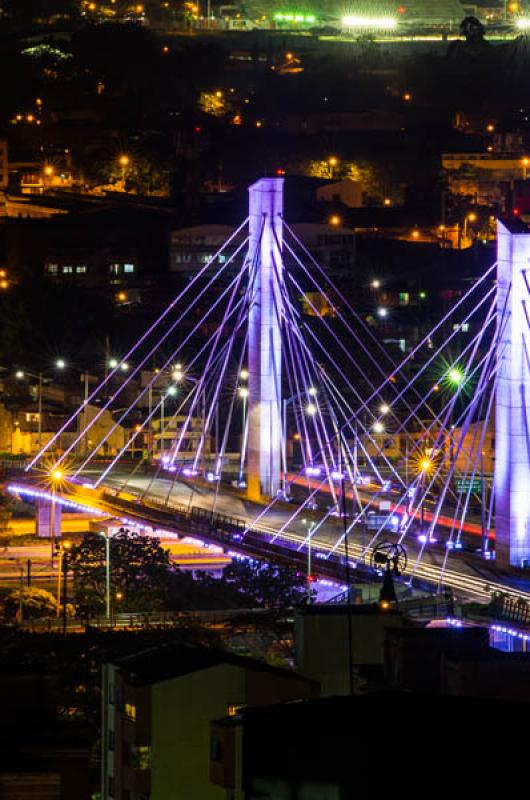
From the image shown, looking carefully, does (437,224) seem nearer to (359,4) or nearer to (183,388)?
(183,388)

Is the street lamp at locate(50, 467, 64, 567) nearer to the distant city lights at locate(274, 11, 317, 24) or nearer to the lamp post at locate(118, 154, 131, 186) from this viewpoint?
the lamp post at locate(118, 154, 131, 186)

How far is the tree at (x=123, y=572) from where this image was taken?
34375mm

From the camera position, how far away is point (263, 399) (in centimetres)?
4216

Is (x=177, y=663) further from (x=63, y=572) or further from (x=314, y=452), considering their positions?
(x=314, y=452)

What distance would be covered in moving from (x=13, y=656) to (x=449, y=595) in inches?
266

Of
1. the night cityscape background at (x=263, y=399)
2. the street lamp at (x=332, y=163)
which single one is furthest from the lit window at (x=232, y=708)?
the street lamp at (x=332, y=163)

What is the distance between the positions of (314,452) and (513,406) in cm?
1241

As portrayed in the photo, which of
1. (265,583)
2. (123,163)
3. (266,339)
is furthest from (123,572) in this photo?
(123,163)

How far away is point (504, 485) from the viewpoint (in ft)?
116

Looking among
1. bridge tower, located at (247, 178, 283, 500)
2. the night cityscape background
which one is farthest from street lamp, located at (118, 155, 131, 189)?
bridge tower, located at (247, 178, 283, 500)

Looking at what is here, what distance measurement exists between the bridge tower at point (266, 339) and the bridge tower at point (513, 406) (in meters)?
6.83

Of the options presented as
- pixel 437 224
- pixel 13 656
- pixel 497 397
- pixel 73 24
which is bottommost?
pixel 13 656

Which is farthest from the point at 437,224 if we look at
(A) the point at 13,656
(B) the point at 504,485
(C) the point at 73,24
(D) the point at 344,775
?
(D) the point at 344,775

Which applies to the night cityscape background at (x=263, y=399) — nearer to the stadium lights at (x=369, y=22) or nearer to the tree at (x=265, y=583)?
the tree at (x=265, y=583)
